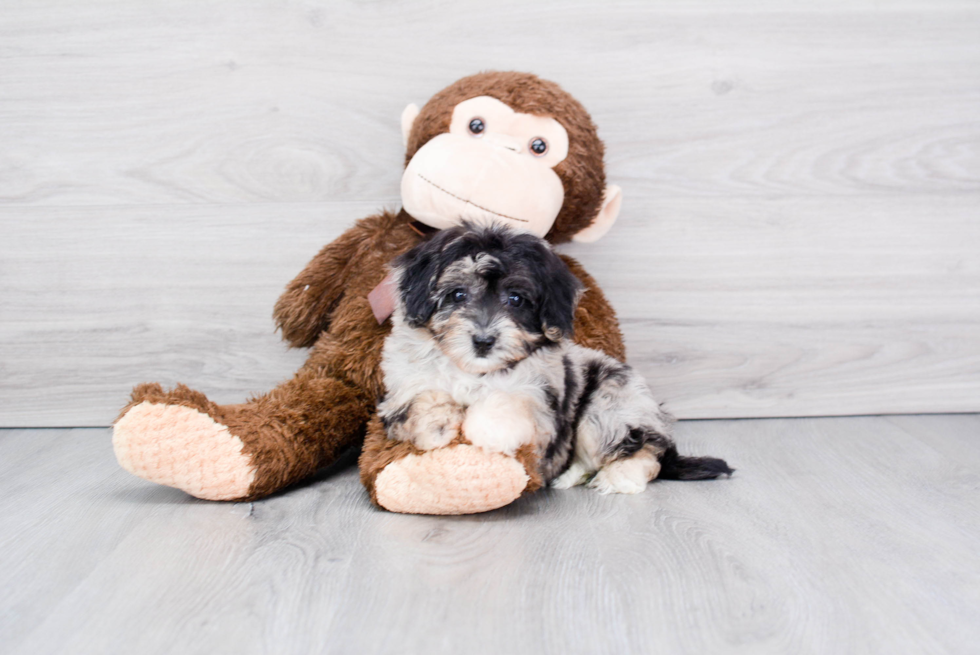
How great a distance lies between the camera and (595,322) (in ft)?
7.09

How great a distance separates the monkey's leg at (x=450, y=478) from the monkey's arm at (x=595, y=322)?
536 millimetres

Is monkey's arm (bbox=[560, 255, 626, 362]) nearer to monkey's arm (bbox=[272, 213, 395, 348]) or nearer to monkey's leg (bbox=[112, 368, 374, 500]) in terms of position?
monkey's arm (bbox=[272, 213, 395, 348])

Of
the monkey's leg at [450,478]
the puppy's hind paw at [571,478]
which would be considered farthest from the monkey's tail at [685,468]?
the monkey's leg at [450,478]

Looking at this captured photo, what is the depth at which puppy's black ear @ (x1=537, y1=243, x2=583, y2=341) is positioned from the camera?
1634mm

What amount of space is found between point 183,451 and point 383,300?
23.9 inches

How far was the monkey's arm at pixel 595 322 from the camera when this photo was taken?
2.13 metres

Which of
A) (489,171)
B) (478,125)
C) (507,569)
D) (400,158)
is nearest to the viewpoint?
(507,569)

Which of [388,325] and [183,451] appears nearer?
[183,451]

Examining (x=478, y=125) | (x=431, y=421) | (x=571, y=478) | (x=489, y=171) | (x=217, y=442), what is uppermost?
(x=478, y=125)

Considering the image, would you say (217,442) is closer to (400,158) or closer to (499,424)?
(499,424)

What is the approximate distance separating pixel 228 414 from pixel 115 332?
0.98 meters

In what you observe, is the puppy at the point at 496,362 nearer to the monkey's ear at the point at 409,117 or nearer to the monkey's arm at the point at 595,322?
the monkey's arm at the point at 595,322

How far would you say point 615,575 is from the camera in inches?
55.6

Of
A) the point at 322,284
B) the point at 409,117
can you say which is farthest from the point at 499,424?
the point at 409,117
